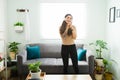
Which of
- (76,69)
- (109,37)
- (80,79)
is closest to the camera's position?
(80,79)

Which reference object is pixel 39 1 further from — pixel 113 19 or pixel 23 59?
pixel 113 19

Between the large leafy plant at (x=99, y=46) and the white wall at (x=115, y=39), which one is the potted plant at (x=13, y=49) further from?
the white wall at (x=115, y=39)

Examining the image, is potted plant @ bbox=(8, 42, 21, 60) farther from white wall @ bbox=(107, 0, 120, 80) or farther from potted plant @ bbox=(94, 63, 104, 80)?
white wall @ bbox=(107, 0, 120, 80)

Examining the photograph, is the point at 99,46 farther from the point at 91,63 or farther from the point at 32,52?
the point at 32,52

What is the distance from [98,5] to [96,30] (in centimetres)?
69

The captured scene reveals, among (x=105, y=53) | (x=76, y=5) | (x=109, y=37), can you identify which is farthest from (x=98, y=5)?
(x=105, y=53)

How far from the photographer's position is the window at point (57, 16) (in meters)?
4.89

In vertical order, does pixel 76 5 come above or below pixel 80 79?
above

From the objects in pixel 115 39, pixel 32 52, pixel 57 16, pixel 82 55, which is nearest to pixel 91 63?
pixel 82 55

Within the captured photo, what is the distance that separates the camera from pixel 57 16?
16.1 ft

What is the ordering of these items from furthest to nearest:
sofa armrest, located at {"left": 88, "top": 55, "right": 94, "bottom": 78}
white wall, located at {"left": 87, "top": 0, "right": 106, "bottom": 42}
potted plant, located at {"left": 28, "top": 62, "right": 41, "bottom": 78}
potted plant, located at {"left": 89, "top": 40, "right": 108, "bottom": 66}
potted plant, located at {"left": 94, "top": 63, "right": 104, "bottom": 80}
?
white wall, located at {"left": 87, "top": 0, "right": 106, "bottom": 42}
potted plant, located at {"left": 89, "top": 40, "right": 108, "bottom": 66}
potted plant, located at {"left": 94, "top": 63, "right": 104, "bottom": 80}
sofa armrest, located at {"left": 88, "top": 55, "right": 94, "bottom": 78}
potted plant, located at {"left": 28, "top": 62, "right": 41, "bottom": 78}

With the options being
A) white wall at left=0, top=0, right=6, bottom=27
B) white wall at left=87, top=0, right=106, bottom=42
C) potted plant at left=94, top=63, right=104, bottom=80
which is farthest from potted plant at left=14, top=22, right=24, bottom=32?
potted plant at left=94, top=63, right=104, bottom=80

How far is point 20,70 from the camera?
391cm

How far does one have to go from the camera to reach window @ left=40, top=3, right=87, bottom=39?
4.89 meters
